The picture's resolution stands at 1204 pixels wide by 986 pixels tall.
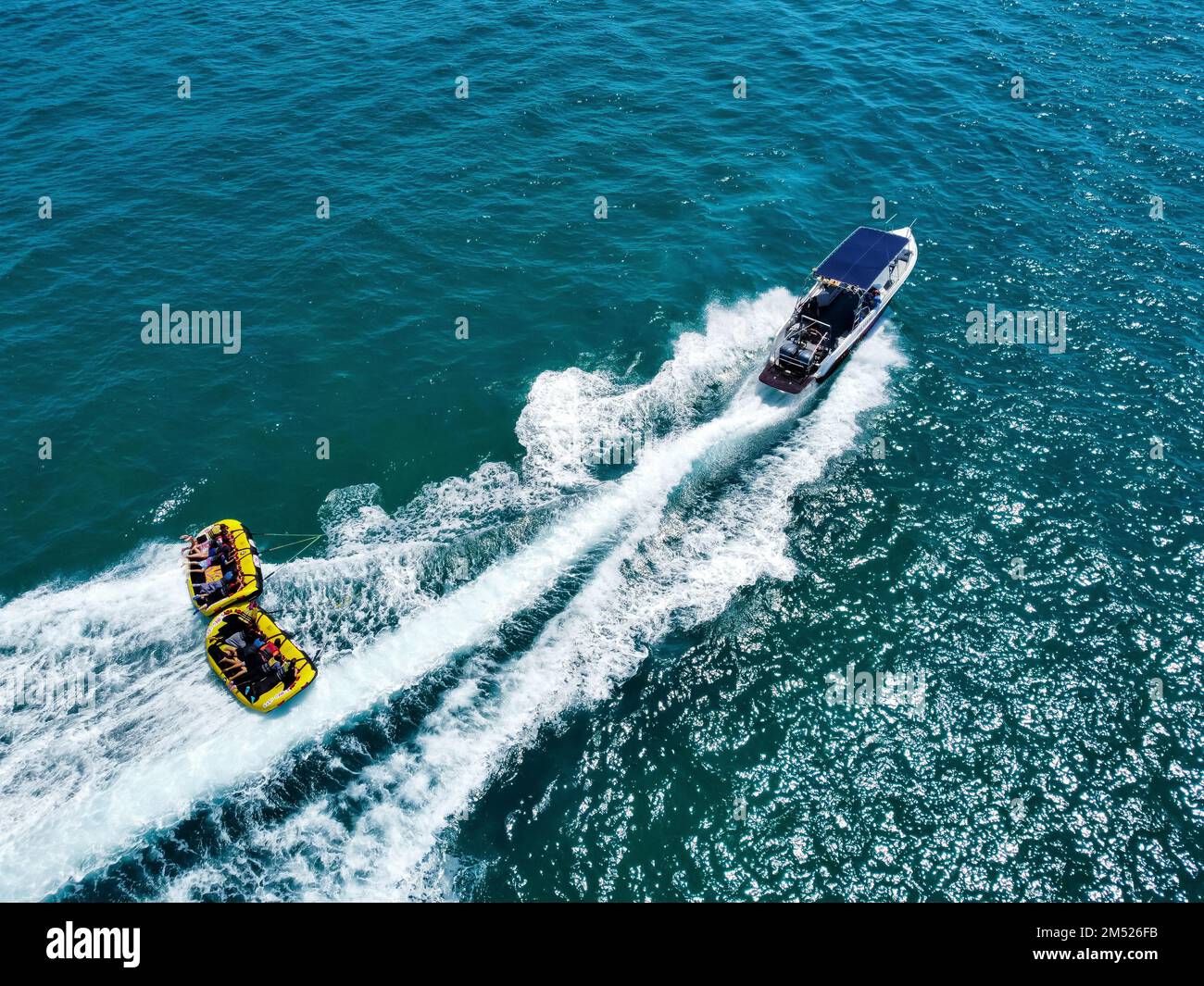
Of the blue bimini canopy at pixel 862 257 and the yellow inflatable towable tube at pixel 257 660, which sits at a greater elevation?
the blue bimini canopy at pixel 862 257

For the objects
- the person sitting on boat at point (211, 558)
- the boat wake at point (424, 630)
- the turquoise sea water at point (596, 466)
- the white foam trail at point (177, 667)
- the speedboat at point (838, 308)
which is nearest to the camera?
the boat wake at point (424, 630)

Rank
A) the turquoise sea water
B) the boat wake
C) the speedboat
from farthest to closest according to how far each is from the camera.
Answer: the speedboat < the turquoise sea water < the boat wake

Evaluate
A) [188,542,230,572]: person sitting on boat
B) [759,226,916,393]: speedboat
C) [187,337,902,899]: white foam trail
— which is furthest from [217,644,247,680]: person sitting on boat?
[759,226,916,393]: speedboat

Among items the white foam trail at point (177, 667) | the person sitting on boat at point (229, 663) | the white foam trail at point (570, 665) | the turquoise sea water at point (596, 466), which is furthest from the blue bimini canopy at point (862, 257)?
the person sitting on boat at point (229, 663)

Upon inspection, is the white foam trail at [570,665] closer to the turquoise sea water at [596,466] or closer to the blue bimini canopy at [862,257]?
the turquoise sea water at [596,466]

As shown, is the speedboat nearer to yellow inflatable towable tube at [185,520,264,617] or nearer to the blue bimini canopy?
the blue bimini canopy

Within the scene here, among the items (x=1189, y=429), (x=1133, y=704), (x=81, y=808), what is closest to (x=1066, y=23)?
(x=1189, y=429)

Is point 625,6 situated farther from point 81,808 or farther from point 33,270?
point 81,808

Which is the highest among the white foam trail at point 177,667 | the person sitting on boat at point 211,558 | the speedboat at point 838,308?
the speedboat at point 838,308
